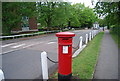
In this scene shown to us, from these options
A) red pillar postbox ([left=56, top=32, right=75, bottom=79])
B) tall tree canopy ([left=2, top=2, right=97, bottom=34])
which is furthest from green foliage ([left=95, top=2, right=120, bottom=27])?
tall tree canopy ([left=2, top=2, right=97, bottom=34])

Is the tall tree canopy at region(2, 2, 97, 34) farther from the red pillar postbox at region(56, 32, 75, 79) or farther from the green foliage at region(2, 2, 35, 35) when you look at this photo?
the red pillar postbox at region(56, 32, 75, 79)

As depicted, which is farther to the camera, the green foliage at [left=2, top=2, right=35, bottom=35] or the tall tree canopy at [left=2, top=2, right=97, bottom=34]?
the tall tree canopy at [left=2, top=2, right=97, bottom=34]

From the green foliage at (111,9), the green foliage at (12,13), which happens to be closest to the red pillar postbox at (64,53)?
the green foliage at (111,9)

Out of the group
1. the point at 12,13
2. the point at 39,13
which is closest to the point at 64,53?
the point at 12,13

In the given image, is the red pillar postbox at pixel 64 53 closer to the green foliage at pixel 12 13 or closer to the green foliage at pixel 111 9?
the green foliage at pixel 111 9

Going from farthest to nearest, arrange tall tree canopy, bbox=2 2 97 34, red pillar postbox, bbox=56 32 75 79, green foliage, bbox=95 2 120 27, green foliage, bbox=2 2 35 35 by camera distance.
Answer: tall tree canopy, bbox=2 2 97 34
green foliage, bbox=2 2 35 35
green foliage, bbox=95 2 120 27
red pillar postbox, bbox=56 32 75 79

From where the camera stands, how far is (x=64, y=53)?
3.99 m

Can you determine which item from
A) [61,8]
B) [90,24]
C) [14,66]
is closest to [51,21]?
[61,8]

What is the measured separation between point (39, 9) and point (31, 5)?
6.95 metres

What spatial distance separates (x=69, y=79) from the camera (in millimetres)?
4148

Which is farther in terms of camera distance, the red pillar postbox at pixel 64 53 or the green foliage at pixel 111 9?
the green foliage at pixel 111 9

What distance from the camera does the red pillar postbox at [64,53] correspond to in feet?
12.9

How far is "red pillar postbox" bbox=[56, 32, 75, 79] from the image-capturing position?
3.94 m

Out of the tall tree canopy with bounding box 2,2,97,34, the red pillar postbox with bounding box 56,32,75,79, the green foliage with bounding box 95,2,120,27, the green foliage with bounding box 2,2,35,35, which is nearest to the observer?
the red pillar postbox with bounding box 56,32,75,79
